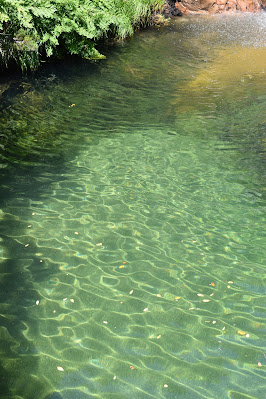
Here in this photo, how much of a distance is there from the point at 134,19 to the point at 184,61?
3652 millimetres

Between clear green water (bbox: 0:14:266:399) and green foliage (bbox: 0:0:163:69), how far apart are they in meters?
0.99

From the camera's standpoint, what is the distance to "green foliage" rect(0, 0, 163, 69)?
8.95 metres

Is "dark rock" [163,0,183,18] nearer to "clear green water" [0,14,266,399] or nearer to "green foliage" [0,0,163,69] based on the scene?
"green foliage" [0,0,163,69]

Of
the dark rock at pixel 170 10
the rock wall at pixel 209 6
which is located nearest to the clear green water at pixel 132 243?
the dark rock at pixel 170 10

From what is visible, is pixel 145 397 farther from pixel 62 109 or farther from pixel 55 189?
pixel 62 109

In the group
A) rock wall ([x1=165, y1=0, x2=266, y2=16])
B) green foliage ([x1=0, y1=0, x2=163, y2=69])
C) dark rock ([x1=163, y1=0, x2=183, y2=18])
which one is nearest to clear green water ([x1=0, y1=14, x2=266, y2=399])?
green foliage ([x1=0, y1=0, x2=163, y2=69])

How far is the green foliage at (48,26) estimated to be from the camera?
895cm

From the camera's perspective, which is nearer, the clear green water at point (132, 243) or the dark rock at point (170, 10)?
the clear green water at point (132, 243)

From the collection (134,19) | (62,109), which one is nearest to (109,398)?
(62,109)

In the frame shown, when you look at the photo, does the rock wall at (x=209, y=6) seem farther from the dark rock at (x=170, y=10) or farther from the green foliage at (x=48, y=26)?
the green foliage at (x=48, y=26)

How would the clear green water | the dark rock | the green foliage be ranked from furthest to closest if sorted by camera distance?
the dark rock → the green foliage → the clear green water

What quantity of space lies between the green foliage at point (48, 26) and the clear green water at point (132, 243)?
988 millimetres

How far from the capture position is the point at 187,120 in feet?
25.6

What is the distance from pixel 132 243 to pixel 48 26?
712 cm
